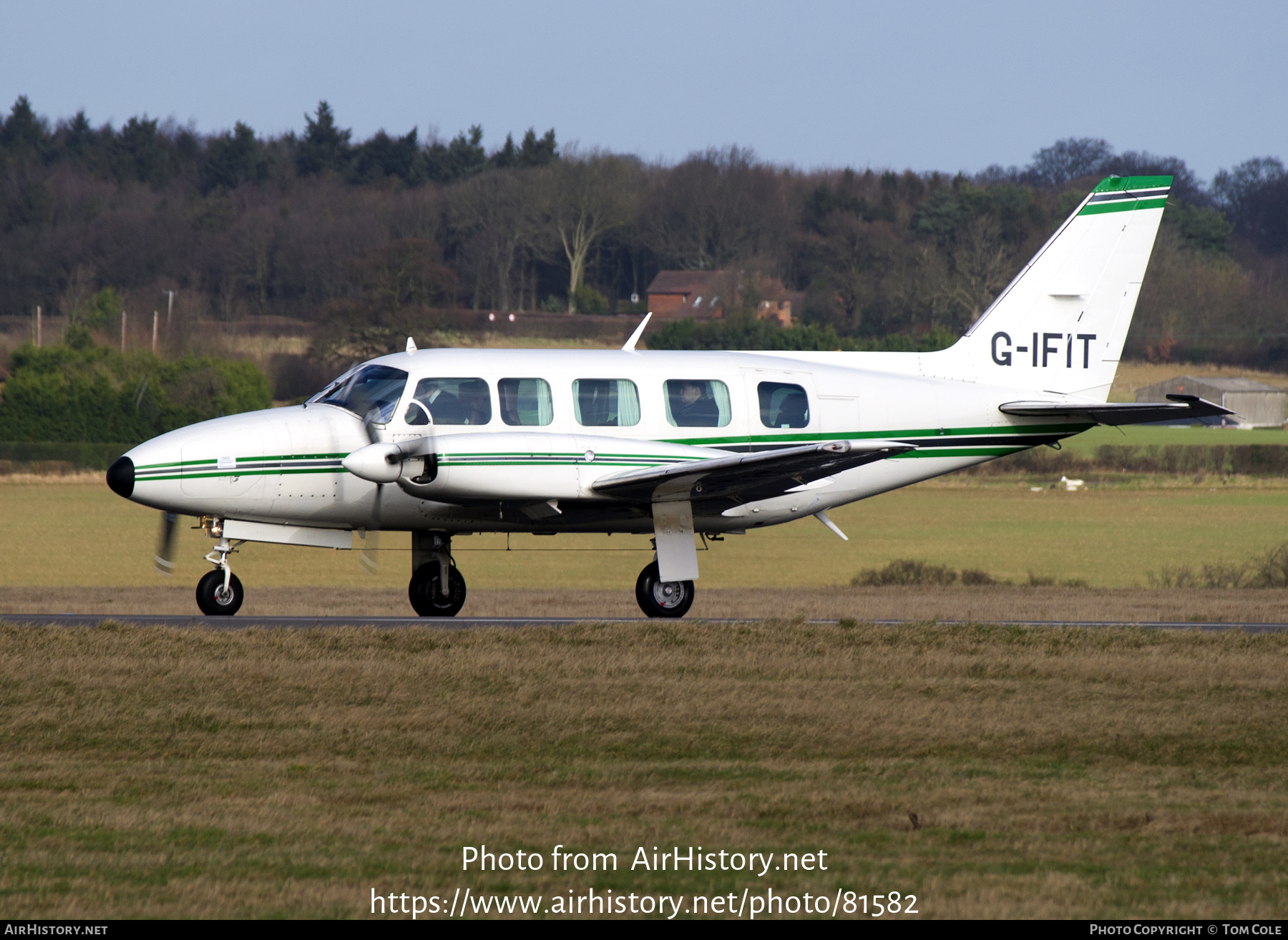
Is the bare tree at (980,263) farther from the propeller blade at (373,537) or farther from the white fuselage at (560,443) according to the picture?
the propeller blade at (373,537)

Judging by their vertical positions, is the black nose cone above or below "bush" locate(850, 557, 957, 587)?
above

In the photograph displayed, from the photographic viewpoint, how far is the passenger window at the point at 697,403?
18609 mm

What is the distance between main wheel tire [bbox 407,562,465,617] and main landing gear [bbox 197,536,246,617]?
229 centimetres

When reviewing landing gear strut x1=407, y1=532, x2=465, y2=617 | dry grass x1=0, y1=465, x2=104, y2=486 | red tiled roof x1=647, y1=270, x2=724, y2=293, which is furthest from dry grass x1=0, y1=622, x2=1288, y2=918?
red tiled roof x1=647, y1=270, x2=724, y2=293

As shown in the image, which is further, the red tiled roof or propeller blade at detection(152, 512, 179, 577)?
the red tiled roof

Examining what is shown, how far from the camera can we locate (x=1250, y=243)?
140m

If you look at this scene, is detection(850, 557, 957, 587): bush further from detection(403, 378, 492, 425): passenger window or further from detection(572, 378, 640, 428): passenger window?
detection(403, 378, 492, 425): passenger window

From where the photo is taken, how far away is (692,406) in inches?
736

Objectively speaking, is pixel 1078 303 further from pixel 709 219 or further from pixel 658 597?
pixel 709 219

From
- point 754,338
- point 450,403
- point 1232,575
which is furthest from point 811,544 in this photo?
point 754,338

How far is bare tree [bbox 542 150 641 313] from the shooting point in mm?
121188

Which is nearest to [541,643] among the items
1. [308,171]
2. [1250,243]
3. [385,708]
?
[385,708]
